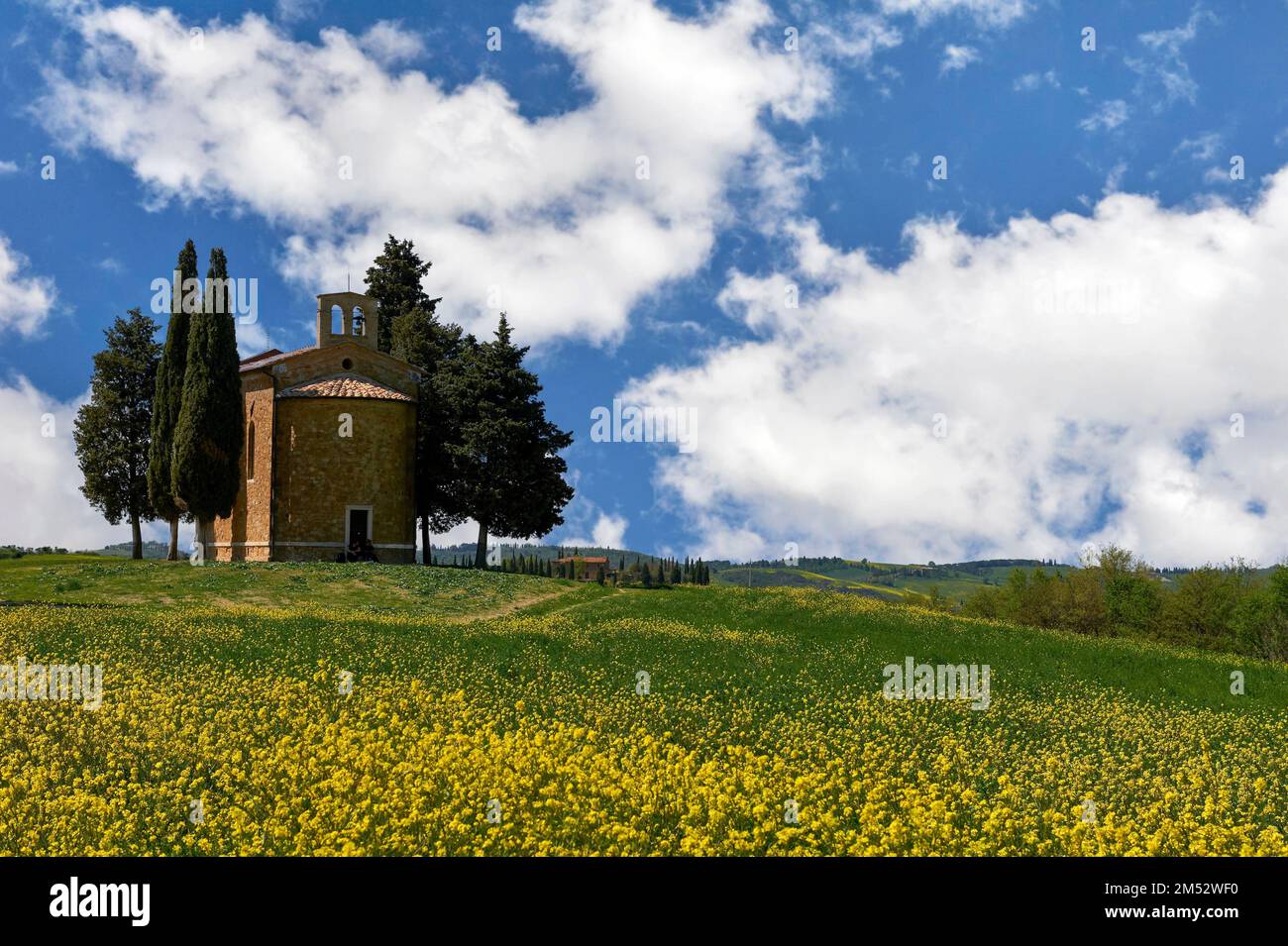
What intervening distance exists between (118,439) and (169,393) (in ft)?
26.8

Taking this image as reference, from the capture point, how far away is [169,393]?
150 ft

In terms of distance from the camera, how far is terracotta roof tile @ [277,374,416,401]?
44.6 meters

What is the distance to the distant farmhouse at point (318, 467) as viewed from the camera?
145 feet

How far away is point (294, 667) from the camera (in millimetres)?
16469

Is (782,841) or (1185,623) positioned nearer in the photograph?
(782,841)

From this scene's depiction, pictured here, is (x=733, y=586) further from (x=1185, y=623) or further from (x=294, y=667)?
(x=1185, y=623)

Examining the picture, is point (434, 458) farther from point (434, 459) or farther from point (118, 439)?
point (118, 439)

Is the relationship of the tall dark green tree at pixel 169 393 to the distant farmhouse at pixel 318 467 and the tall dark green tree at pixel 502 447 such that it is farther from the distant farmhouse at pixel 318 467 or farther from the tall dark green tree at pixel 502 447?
the tall dark green tree at pixel 502 447

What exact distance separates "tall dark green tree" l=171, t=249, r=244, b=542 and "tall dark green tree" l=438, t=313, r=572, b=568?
32.7ft

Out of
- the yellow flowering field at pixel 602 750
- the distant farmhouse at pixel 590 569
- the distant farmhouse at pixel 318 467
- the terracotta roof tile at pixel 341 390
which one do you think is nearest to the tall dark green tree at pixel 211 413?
the distant farmhouse at pixel 318 467

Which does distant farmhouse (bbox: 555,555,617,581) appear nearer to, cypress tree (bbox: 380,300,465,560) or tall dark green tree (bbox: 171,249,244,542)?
cypress tree (bbox: 380,300,465,560)

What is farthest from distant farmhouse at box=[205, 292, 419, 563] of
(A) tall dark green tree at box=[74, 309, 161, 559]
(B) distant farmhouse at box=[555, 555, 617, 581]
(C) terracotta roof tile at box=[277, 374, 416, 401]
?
(B) distant farmhouse at box=[555, 555, 617, 581]
